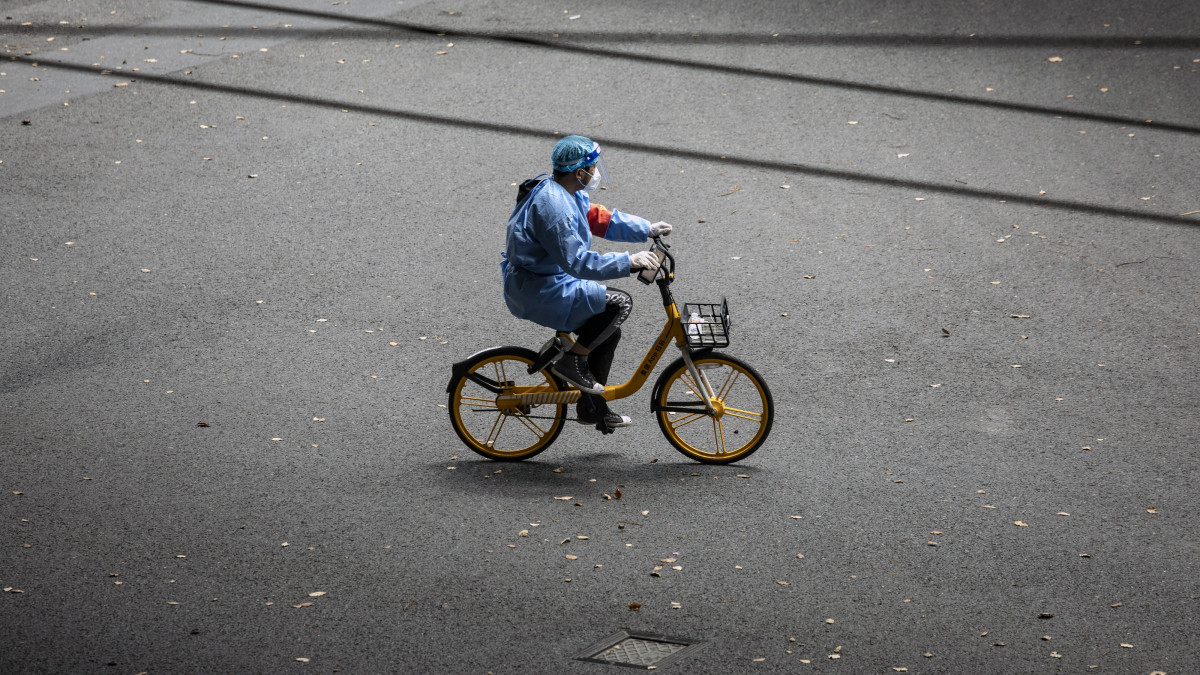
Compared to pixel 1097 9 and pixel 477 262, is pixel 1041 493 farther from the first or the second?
pixel 1097 9

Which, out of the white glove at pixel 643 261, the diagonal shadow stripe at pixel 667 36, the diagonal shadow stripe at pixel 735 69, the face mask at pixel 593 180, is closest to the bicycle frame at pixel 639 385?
the white glove at pixel 643 261

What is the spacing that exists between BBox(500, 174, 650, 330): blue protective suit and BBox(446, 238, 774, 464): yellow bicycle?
0.73 ft

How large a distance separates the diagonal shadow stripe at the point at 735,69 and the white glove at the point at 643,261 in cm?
697

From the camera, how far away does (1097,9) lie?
1348 cm

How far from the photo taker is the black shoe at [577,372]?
6.02 m

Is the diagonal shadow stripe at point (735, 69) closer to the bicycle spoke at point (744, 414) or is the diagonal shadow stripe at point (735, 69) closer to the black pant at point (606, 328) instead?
the bicycle spoke at point (744, 414)

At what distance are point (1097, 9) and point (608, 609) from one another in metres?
11.7

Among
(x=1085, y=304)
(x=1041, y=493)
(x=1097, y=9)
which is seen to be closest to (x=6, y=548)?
(x=1041, y=493)

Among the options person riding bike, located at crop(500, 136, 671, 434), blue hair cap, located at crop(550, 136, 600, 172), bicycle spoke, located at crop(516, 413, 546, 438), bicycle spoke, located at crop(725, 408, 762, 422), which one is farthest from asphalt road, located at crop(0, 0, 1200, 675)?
blue hair cap, located at crop(550, 136, 600, 172)

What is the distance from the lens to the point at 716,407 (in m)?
6.07

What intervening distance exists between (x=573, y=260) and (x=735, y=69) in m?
7.40

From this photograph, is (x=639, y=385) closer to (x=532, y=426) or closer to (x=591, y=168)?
(x=532, y=426)

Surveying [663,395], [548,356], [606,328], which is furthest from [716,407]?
[548,356]

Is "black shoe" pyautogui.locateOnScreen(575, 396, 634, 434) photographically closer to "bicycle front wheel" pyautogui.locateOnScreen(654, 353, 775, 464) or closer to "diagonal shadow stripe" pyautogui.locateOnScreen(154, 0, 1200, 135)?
"bicycle front wheel" pyautogui.locateOnScreen(654, 353, 775, 464)
